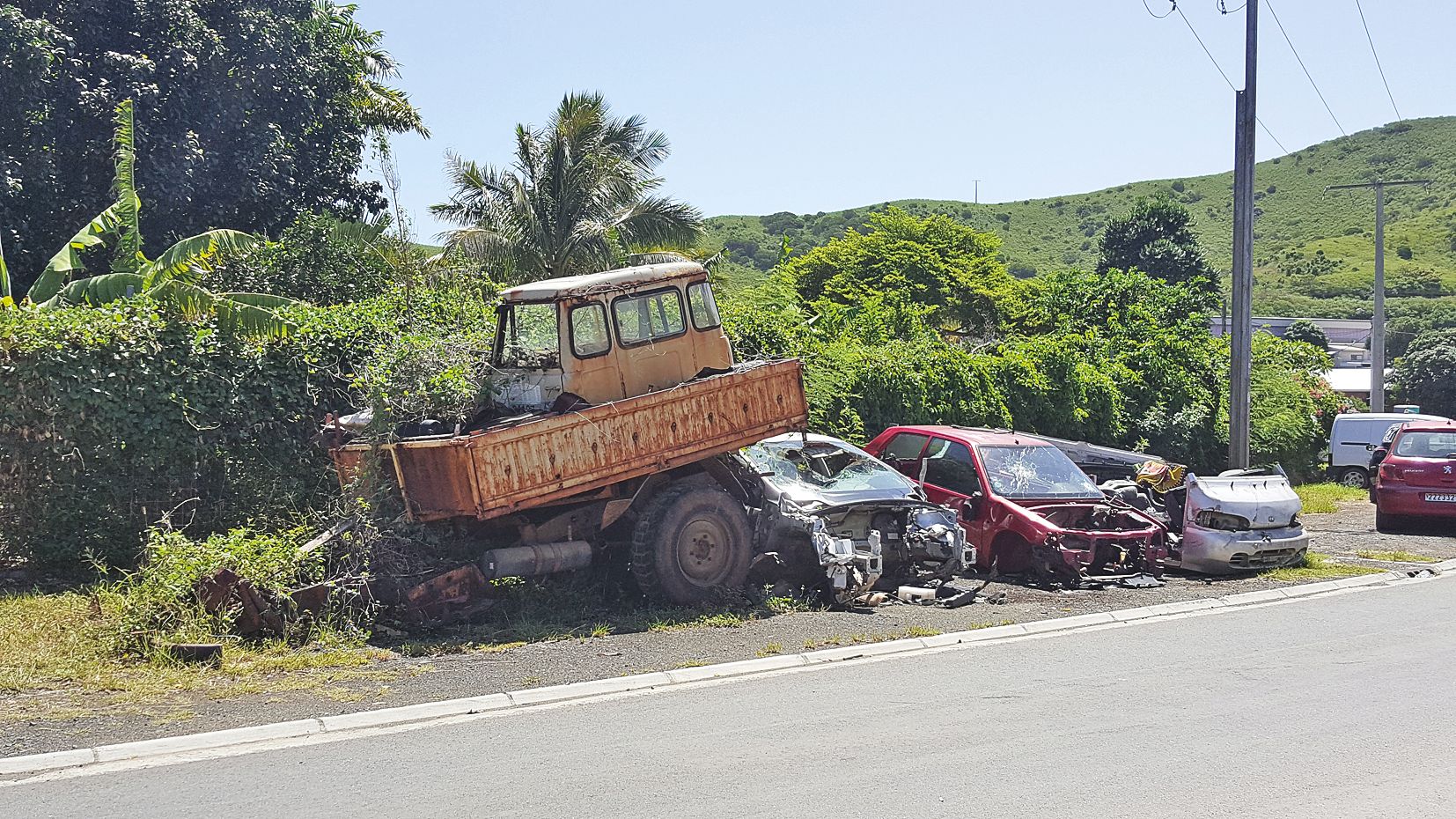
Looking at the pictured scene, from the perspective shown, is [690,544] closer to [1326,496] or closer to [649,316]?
[649,316]

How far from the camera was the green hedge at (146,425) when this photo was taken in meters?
11.3

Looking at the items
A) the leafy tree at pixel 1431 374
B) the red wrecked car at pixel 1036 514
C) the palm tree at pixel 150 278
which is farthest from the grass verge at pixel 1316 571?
the leafy tree at pixel 1431 374

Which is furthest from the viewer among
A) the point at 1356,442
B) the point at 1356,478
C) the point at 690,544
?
the point at 1356,478

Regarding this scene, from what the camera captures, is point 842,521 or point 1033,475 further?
point 1033,475

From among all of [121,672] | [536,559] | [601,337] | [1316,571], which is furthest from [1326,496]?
[121,672]

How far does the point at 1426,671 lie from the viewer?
346 inches

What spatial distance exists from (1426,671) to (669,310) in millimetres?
6998

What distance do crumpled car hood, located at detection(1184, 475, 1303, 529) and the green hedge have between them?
8600 mm

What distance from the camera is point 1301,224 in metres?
100

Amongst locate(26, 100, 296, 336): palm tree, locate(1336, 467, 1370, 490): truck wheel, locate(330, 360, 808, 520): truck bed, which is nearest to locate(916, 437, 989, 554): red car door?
locate(330, 360, 808, 520): truck bed

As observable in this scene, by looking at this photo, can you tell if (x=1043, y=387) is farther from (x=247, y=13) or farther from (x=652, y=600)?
(x=247, y=13)

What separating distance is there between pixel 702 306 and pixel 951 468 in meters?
3.67

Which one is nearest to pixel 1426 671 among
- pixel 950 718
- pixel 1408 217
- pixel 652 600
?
pixel 950 718

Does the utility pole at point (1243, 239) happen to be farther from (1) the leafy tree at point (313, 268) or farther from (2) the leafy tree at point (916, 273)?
(2) the leafy tree at point (916, 273)
